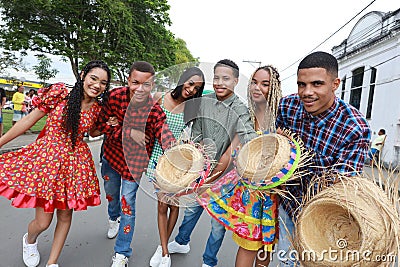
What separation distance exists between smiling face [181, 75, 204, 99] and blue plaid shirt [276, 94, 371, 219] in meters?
0.60

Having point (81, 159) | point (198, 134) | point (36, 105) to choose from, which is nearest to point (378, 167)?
point (198, 134)

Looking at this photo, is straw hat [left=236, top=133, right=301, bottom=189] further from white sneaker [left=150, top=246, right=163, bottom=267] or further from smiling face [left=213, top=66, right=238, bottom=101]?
white sneaker [left=150, top=246, right=163, bottom=267]

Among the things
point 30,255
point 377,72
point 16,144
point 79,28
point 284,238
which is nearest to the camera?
point 284,238

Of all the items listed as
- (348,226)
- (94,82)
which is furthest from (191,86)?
(348,226)

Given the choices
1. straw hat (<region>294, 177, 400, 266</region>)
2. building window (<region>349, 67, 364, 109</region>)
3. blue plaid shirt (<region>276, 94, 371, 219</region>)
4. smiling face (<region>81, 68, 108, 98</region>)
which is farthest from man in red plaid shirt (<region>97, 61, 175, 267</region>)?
building window (<region>349, 67, 364, 109</region>)

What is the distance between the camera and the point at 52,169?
2.07 metres

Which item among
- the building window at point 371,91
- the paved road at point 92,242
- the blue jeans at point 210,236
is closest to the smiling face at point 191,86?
the paved road at point 92,242

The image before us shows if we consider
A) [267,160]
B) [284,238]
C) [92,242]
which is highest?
[267,160]

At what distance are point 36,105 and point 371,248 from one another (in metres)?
2.24

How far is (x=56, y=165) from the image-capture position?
2084 mm

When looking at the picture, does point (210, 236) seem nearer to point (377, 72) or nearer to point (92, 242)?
point (92, 242)

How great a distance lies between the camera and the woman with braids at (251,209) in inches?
70.8

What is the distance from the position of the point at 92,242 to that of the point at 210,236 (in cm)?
127

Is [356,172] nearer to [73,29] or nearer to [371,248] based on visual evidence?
[371,248]
